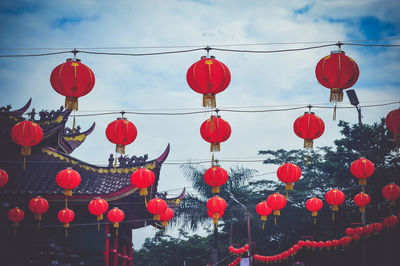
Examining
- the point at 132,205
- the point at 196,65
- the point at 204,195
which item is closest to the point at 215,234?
the point at 204,195

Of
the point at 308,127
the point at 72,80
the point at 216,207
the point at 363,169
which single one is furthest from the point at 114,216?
the point at 363,169

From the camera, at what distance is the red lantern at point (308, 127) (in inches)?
315

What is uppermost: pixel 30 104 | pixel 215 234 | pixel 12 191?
pixel 30 104

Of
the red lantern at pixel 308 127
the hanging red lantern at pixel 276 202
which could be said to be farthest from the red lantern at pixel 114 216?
the red lantern at pixel 308 127

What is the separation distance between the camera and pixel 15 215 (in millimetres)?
10617

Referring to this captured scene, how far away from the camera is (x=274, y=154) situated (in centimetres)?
3538

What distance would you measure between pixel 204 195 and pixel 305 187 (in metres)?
8.12

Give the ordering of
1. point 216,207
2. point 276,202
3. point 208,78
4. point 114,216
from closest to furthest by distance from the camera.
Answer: point 208,78
point 114,216
point 216,207
point 276,202

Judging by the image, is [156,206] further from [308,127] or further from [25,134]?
[308,127]

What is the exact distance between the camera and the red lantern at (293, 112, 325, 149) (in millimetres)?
8000

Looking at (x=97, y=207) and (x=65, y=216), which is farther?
(x=97, y=207)

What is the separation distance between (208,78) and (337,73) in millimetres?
1948

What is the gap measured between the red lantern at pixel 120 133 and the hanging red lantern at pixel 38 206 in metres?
3.53

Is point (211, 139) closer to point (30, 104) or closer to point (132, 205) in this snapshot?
point (132, 205)
